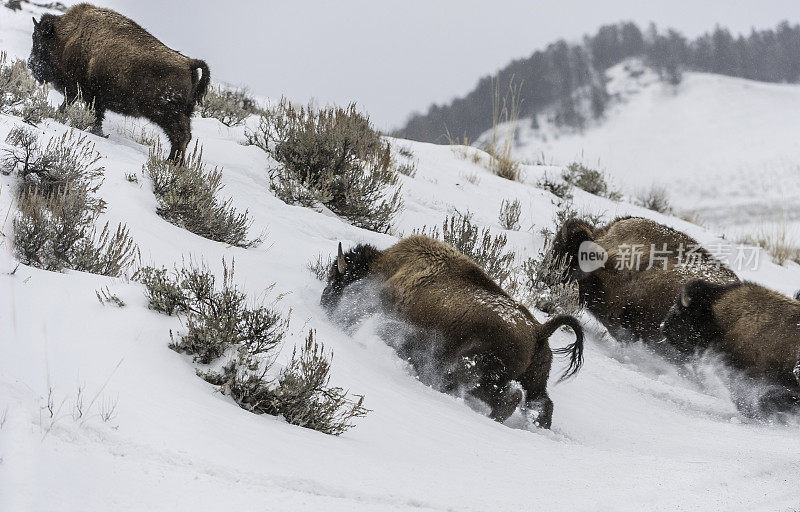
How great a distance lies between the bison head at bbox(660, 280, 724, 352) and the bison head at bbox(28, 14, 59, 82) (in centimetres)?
729

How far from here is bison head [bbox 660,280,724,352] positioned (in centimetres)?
558

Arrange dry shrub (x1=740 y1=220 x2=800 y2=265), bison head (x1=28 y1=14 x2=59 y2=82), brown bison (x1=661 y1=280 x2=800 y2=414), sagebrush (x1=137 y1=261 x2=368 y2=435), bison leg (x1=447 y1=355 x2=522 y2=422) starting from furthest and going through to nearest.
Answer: dry shrub (x1=740 y1=220 x2=800 y2=265)
bison head (x1=28 y1=14 x2=59 y2=82)
brown bison (x1=661 y1=280 x2=800 y2=414)
bison leg (x1=447 y1=355 x2=522 y2=422)
sagebrush (x1=137 y1=261 x2=368 y2=435)

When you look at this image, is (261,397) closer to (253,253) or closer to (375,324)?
(375,324)

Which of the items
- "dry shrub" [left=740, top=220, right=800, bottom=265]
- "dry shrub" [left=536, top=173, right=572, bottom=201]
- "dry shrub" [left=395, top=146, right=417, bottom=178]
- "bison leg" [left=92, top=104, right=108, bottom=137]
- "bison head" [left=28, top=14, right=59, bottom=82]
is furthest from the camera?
"dry shrub" [left=740, top=220, right=800, bottom=265]

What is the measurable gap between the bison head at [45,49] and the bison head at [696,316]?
729 centimetres

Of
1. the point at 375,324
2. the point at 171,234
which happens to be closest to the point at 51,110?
the point at 171,234

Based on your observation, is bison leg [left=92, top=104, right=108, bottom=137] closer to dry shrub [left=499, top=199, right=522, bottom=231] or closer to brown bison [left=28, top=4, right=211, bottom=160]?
brown bison [left=28, top=4, right=211, bottom=160]

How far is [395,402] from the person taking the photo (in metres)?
3.63

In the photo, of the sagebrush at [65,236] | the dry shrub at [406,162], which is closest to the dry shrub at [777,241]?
the dry shrub at [406,162]

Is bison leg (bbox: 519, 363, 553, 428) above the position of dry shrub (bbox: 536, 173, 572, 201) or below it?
below

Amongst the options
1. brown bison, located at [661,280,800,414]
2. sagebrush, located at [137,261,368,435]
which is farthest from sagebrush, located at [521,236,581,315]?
sagebrush, located at [137,261,368,435]

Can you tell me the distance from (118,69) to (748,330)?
653 cm

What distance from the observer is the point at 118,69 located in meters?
7.08

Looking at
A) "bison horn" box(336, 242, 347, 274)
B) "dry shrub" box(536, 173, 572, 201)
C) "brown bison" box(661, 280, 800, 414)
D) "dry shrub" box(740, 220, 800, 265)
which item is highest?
"dry shrub" box(740, 220, 800, 265)
